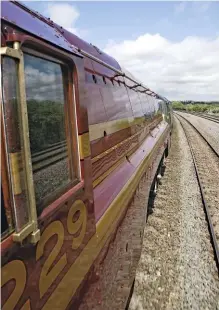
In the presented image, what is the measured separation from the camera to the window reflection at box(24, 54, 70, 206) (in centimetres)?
182

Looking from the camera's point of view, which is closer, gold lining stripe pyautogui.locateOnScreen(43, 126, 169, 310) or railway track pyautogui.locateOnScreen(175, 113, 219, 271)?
gold lining stripe pyautogui.locateOnScreen(43, 126, 169, 310)

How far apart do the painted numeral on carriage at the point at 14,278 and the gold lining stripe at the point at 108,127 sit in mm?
1959

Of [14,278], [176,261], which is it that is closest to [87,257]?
[14,278]

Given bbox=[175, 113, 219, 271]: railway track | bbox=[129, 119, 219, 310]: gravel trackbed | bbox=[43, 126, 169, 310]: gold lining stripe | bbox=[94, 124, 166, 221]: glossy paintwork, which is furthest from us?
bbox=[175, 113, 219, 271]: railway track

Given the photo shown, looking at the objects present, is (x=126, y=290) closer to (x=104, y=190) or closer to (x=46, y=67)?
(x=104, y=190)

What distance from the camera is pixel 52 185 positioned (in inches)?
79.2

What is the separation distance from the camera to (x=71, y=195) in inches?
80.7

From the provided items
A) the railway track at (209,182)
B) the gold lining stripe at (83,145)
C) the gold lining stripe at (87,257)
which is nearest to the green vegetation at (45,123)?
the gold lining stripe at (83,145)

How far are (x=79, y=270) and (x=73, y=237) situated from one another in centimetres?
26

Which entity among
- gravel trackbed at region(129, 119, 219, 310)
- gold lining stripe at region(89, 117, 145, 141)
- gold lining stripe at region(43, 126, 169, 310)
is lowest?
gravel trackbed at region(129, 119, 219, 310)

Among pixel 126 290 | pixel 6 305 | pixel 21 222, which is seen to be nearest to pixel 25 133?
pixel 21 222

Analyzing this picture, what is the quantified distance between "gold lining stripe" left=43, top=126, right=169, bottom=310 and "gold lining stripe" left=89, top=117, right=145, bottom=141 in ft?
2.46

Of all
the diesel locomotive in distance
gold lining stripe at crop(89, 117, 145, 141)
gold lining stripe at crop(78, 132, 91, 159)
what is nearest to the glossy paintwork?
the diesel locomotive in distance

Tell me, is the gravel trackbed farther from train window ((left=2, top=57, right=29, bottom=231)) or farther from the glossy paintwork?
train window ((left=2, top=57, right=29, bottom=231))
